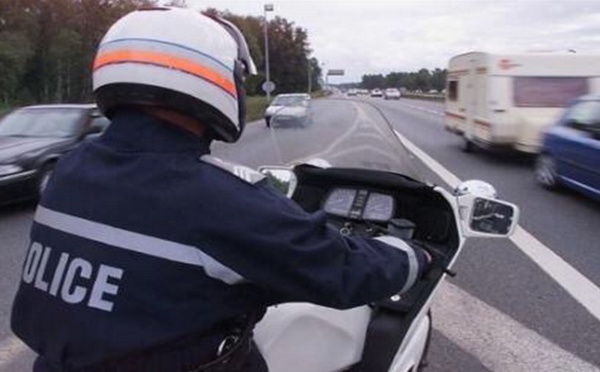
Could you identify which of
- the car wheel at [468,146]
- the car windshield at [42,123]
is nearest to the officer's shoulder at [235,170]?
the car windshield at [42,123]

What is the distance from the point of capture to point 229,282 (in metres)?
1.74

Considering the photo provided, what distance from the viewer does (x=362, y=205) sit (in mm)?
2955

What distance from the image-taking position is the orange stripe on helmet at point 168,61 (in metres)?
1.83

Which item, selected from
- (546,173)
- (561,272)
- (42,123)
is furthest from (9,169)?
(546,173)

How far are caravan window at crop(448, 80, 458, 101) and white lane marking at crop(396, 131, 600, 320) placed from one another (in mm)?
10502

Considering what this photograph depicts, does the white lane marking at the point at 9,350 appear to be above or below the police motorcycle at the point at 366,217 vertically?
below

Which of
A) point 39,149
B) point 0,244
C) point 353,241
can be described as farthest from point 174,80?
point 39,149

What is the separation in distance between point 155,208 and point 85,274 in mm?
234

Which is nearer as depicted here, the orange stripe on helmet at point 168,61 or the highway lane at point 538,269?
the orange stripe on helmet at point 168,61

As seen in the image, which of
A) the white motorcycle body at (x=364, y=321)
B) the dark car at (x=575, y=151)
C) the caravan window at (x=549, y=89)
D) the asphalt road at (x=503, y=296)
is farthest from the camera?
the caravan window at (x=549, y=89)

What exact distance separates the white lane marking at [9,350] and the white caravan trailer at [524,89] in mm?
10943

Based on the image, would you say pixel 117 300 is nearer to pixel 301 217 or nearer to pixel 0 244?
pixel 301 217

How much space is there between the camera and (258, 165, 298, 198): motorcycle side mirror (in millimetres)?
3201

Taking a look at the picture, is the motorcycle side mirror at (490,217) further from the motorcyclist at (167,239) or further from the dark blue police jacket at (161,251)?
the dark blue police jacket at (161,251)
